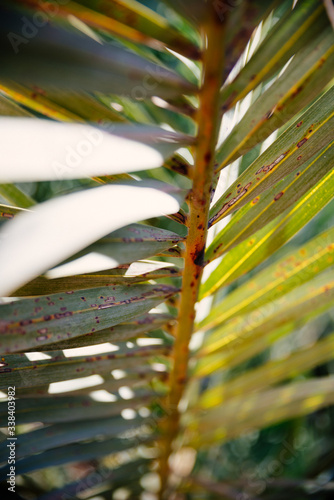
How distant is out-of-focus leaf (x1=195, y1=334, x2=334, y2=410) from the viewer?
618 millimetres

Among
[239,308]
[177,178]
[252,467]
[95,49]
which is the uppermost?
[177,178]

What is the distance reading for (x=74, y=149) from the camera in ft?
1.08

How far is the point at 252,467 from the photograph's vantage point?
38.7 inches

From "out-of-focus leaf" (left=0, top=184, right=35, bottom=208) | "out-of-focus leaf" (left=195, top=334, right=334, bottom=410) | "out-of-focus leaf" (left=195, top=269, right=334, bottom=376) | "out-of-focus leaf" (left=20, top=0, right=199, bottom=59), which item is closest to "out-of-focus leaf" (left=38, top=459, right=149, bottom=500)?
"out-of-focus leaf" (left=195, top=334, right=334, bottom=410)

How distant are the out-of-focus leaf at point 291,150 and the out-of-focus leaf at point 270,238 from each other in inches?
3.5

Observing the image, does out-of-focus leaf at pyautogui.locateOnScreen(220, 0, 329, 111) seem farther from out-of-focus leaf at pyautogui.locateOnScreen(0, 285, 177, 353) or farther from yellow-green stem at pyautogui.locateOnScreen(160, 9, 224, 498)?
out-of-focus leaf at pyautogui.locateOnScreen(0, 285, 177, 353)

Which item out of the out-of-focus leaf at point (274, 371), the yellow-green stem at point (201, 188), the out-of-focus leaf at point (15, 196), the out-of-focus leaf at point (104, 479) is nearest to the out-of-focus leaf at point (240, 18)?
the yellow-green stem at point (201, 188)

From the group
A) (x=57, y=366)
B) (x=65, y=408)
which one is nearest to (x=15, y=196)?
(x=57, y=366)

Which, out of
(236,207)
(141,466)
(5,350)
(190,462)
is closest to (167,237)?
(236,207)

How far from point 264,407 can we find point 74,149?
1.87 feet

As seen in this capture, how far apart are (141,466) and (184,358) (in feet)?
1.04

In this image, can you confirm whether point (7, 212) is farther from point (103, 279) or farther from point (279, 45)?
point (279, 45)

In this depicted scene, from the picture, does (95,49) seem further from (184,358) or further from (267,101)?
(184,358)

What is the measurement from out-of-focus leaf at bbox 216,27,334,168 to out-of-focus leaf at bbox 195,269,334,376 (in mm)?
278
